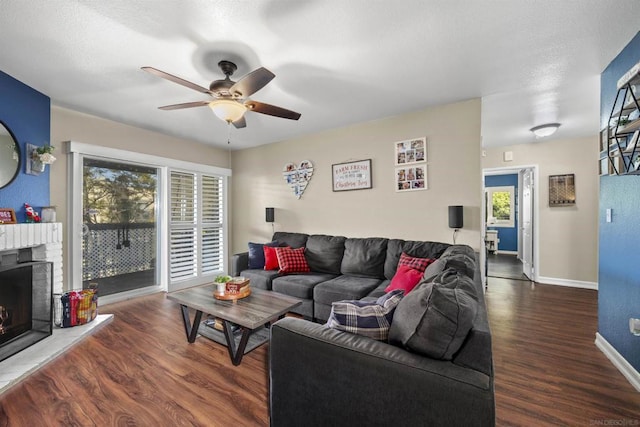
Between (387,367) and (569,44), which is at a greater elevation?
(569,44)

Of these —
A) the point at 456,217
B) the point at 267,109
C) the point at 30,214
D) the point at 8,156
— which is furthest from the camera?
the point at 456,217

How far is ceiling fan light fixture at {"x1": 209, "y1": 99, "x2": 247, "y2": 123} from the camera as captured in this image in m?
2.08

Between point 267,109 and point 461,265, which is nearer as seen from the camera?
point 461,265

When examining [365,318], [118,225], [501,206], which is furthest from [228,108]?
[501,206]

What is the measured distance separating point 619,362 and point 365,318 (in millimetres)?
2340

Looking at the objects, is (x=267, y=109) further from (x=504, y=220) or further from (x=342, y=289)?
(x=504, y=220)

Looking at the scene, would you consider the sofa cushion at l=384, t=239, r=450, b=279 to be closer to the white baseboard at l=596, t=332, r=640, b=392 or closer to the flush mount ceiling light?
the white baseboard at l=596, t=332, r=640, b=392

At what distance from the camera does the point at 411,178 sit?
3465 millimetres

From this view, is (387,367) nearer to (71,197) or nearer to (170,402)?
(170,402)

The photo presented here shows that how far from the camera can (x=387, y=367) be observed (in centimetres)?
108

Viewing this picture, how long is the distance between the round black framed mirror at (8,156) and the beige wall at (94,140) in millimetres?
638

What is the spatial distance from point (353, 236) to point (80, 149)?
3.60 metres

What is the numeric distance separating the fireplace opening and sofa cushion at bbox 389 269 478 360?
2.96m

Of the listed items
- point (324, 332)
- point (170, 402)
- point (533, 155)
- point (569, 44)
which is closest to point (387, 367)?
point (324, 332)
